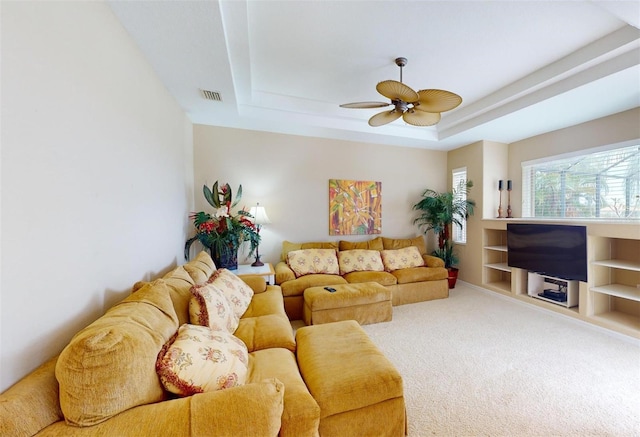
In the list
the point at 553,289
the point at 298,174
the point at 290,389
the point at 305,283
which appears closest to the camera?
the point at 290,389

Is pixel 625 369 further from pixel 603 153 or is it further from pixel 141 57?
pixel 141 57

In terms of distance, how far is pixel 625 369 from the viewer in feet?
6.87

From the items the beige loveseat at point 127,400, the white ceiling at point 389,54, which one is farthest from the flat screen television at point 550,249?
the beige loveseat at point 127,400

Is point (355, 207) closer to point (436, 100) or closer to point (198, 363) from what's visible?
point (436, 100)

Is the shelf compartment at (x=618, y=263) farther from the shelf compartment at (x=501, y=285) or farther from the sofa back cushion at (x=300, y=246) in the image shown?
the sofa back cushion at (x=300, y=246)

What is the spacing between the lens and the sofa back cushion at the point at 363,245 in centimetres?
401

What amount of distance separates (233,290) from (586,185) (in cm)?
Answer: 462

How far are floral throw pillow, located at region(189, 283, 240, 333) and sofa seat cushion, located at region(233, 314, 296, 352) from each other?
0.42 feet

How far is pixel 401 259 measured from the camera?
3.92 m

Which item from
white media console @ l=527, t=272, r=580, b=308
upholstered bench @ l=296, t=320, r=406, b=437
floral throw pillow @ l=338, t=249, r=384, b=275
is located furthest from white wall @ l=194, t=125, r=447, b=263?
upholstered bench @ l=296, t=320, r=406, b=437

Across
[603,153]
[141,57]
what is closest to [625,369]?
[603,153]

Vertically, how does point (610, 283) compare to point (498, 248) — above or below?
below

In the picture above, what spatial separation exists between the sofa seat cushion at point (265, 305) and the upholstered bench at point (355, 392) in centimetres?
79

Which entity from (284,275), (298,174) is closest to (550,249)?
(284,275)
